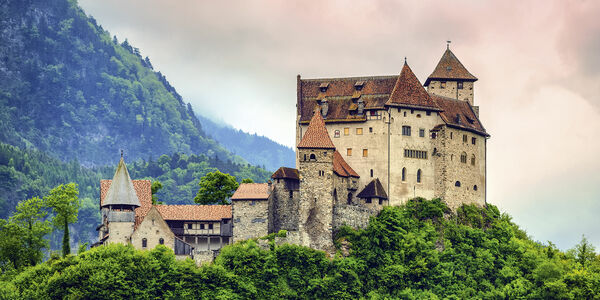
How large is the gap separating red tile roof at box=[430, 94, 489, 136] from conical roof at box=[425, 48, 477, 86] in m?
3.13

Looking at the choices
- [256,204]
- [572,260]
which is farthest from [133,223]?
[572,260]

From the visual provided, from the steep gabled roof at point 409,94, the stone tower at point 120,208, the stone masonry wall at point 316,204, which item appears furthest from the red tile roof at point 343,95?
the stone tower at point 120,208

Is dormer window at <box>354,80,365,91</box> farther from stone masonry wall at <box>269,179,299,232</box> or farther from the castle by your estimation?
stone masonry wall at <box>269,179,299,232</box>

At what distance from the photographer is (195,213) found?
10469cm

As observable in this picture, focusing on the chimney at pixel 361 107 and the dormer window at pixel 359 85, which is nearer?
the chimney at pixel 361 107

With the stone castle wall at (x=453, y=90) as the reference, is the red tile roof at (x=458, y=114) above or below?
below

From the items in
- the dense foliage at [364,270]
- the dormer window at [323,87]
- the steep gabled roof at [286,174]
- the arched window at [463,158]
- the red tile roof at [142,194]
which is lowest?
the dense foliage at [364,270]

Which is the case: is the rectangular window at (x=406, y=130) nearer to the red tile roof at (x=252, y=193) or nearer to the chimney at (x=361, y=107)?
the chimney at (x=361, y=107)

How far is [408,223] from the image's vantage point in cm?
10525

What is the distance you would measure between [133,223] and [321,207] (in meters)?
18.9

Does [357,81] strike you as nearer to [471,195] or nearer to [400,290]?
[471,195]

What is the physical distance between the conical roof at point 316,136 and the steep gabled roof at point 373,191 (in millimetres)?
8416

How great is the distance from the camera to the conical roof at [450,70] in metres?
121

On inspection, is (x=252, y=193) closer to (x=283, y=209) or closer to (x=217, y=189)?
(x=283, y=209)
